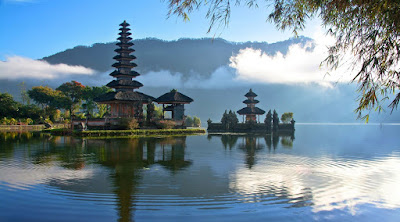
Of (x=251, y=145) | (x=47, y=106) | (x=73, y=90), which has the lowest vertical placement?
(x=251, y=145)

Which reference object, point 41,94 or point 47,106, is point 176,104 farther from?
point 47,106

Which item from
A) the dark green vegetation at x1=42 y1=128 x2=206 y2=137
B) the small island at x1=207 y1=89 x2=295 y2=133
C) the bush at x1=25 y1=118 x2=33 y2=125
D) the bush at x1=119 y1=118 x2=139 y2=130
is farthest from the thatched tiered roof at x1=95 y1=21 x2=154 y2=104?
the bush at x1=25 y1=118 x2=33 y2=125

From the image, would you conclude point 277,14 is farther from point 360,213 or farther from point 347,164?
point 347,164

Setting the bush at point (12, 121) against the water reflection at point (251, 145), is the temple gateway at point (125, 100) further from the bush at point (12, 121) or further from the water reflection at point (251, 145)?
the bush at point (12, 121)

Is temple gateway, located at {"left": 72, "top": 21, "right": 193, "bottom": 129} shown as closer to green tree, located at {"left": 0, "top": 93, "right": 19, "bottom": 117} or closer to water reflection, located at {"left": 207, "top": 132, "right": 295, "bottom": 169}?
water reflection, located at {"left": 207, "top": 132, "right": 295, "bottom": 169}

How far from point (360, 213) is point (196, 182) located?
15.1 ft

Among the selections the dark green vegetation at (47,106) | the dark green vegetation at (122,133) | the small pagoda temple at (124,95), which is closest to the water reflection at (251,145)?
the dark green vegetation at (122,133)

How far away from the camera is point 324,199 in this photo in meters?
8.23

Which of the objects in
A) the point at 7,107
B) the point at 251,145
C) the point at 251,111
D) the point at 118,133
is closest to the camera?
the point at 251,145

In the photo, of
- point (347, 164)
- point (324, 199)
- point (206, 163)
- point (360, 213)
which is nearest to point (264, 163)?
point (206, 163)

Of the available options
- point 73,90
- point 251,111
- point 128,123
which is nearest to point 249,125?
point 251,111

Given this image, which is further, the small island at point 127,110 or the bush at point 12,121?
the bush at point 12,121

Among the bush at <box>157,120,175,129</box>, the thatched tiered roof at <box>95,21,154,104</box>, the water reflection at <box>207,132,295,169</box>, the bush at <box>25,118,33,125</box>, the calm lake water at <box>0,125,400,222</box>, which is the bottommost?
the calm lake water at <box>0,125,400,222</box>

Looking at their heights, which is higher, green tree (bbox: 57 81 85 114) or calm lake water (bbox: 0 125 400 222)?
green tree (bbox: 57 81 85 114)
